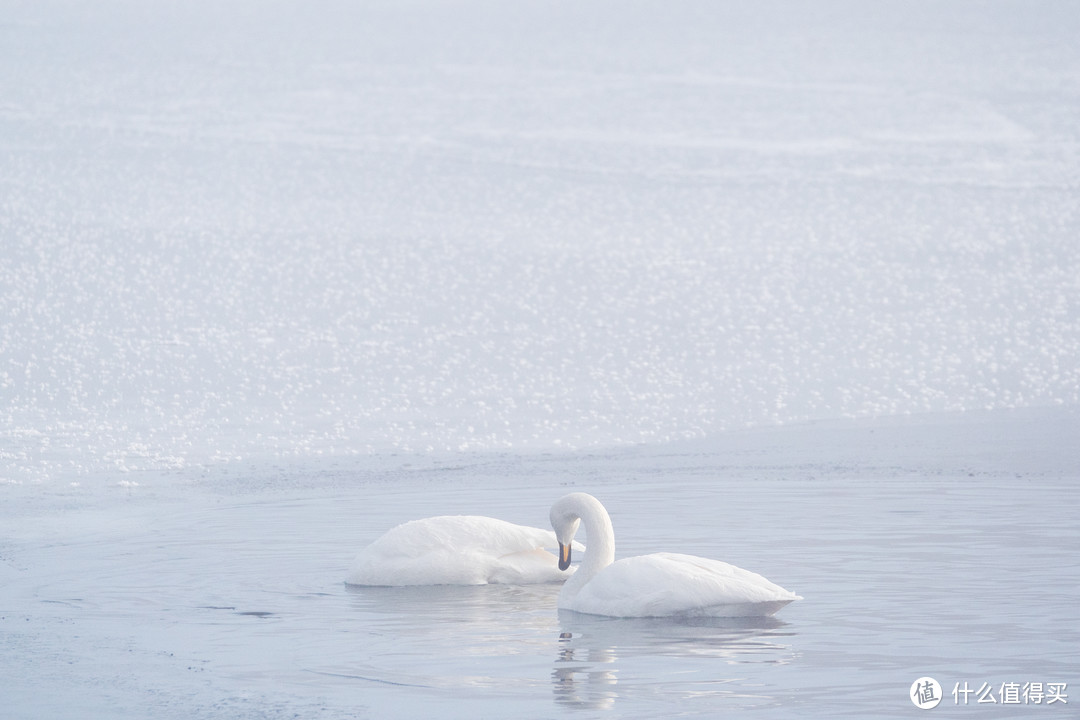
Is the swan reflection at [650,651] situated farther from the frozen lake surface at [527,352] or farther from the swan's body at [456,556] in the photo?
the swan's body at [456,556]

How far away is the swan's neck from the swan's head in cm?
3

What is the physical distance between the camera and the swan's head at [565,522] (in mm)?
6977

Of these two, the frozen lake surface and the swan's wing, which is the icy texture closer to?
the frozen lake surface

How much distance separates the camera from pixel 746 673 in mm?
5379

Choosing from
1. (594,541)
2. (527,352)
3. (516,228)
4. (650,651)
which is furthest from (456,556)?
(516,228)

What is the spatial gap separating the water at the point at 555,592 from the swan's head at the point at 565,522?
0.23 m

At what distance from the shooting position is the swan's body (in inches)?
281

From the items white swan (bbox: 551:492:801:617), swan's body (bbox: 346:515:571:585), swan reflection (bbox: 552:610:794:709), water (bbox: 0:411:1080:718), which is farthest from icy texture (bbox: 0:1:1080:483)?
swan reflection (bbox: 552:610:794:709)

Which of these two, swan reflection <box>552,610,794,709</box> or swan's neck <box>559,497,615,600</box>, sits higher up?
swan's neck <box>559,497,615,600</box>

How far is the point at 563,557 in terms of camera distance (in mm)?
7180

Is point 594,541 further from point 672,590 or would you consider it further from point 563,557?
point 672,590

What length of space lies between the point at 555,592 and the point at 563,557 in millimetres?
150

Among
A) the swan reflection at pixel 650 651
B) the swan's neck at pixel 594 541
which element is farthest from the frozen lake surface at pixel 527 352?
the swan's neck at pixel 594 541

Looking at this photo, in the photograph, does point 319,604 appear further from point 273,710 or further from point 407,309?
point 407,309
